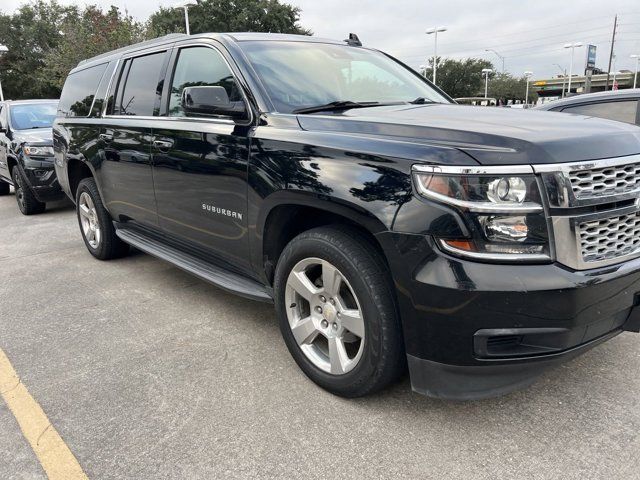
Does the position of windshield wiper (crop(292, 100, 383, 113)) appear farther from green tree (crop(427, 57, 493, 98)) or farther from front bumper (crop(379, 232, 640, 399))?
green tree (crop(427, 57, 493, 98))

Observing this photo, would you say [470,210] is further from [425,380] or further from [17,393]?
[17,393]

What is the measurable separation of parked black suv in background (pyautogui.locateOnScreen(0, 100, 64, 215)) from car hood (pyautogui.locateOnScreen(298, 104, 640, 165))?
6701 millimetres

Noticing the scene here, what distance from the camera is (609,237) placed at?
7.10 ft

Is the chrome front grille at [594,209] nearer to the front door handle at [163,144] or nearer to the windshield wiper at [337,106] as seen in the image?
the windshield wiper at [337,106]

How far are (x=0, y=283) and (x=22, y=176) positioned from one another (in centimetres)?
392

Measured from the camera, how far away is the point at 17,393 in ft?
9.53

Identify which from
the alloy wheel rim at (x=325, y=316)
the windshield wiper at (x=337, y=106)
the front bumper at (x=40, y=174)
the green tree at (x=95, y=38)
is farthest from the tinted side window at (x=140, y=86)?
the green tree at (x=95, y=38)

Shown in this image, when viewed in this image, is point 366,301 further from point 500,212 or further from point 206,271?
point 206,271

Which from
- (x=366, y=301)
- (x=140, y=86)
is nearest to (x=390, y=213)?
(x=366, y=301)

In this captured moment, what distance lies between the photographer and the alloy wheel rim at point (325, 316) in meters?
2.56

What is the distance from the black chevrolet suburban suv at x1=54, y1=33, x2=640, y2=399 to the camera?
2.03 metres

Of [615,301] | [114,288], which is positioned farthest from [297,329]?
[114,288]

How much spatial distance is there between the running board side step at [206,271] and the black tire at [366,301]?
22.6 inches

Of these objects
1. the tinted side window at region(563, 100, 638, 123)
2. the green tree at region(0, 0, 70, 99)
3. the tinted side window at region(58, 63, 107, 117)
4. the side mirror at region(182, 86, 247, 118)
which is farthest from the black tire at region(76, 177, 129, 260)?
the green tree at region(0, 0, 70, 99)
